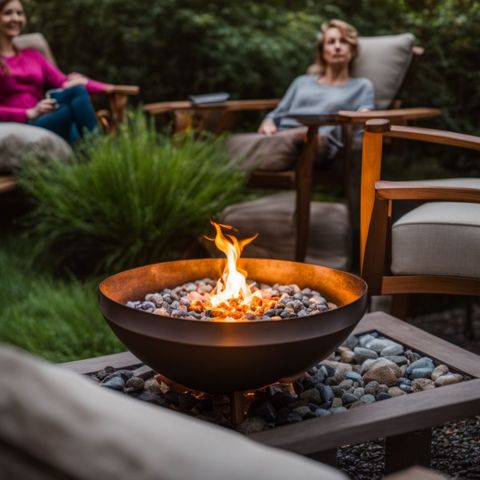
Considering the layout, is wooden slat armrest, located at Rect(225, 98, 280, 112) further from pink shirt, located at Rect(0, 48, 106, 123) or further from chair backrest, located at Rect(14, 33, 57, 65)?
chair backrest, located at Rect(14, 33, 57, 65)

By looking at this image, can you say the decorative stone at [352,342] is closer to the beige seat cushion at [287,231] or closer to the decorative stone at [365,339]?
the decorative stone at [365,339]

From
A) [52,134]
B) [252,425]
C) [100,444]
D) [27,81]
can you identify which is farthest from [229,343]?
[27,81]

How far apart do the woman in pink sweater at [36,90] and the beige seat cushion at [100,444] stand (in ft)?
10.6

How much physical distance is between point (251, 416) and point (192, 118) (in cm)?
247

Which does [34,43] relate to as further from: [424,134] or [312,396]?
[312,396]

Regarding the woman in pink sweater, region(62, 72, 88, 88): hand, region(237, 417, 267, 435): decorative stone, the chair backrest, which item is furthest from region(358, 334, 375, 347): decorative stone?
the chair backrest

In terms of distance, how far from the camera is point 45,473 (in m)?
0.53

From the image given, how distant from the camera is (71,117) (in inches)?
152

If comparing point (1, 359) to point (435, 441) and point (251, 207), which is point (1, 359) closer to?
point (435, 441)

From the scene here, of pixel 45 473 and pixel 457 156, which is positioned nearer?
pixel 45 473

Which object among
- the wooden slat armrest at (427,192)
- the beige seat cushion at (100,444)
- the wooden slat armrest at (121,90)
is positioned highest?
the beige seat cushion at (100,444)

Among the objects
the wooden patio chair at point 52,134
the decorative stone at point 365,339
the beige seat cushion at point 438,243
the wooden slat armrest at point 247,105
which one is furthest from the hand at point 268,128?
the decorative stone at point 365,339

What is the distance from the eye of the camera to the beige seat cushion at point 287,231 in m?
3.53

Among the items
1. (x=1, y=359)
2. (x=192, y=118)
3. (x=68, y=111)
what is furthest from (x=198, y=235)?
(x=1, y=359)
